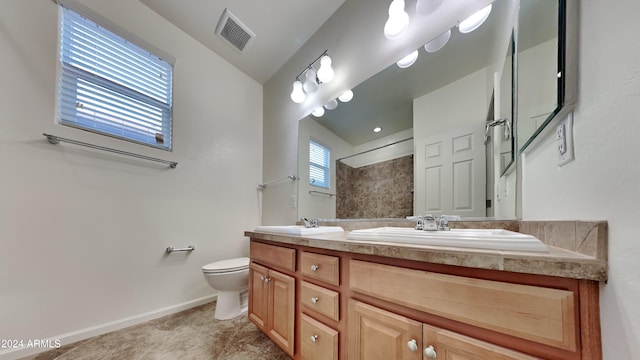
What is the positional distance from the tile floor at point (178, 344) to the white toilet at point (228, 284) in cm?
9

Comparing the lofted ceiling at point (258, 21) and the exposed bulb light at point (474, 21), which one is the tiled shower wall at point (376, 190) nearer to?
the exposed bulb light at point (474, 21)

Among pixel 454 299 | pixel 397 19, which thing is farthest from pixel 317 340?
pixel 397 19

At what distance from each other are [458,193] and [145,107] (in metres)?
A: 2.47

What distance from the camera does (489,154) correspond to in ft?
3.28

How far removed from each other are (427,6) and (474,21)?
0.93ft

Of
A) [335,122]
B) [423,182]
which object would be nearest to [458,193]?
[423,182]

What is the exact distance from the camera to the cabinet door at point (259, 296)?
1.27 m

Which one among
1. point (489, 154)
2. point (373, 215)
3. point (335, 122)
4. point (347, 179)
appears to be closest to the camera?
point (489, 154)

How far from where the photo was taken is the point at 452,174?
1067 mm

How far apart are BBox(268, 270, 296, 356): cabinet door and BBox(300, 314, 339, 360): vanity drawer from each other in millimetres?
88

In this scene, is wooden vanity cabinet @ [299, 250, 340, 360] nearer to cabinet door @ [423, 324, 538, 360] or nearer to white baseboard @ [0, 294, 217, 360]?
cabinet door @ [423, 324, 538, 360]

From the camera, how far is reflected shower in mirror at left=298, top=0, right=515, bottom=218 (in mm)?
1018

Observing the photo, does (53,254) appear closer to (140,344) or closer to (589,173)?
(140,344)

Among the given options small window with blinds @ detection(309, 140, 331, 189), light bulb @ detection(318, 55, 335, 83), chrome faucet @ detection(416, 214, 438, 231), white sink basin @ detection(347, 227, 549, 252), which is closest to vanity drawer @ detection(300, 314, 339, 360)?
white sink basin @ detection(347, 227, 549, 252)
